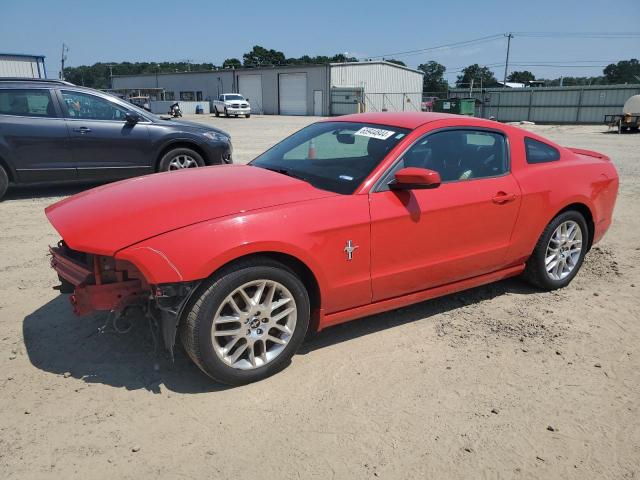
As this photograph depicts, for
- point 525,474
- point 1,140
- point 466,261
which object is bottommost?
point 525,474

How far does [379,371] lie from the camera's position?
3242 millimetres

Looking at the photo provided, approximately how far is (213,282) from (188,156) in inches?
239

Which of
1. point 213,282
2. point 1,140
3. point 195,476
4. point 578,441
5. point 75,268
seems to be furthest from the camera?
point 1,140

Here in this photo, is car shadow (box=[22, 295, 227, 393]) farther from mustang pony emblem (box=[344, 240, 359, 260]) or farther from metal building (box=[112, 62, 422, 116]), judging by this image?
metal building (box=[112, 62, 422, 116])

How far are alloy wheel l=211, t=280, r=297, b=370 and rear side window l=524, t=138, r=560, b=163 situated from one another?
252cm

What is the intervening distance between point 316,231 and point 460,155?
1485mm

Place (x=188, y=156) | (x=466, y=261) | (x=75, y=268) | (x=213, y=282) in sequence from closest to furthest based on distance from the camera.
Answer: (x=213, y=282), (x=75, y=268), (x=466, y=261), (x=188, y=156)

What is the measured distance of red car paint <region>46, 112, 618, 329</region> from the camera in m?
2.82

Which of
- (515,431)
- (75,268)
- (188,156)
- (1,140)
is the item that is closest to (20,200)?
(1,140)

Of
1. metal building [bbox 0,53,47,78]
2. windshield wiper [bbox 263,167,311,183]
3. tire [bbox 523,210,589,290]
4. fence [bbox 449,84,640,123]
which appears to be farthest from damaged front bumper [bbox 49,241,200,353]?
fence [bbox 449,84,640,123]

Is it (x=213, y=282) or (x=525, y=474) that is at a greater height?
(x=213, y=282)

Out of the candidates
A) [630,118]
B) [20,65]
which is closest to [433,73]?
[630,118]

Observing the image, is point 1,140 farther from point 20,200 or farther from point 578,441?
point 578,441

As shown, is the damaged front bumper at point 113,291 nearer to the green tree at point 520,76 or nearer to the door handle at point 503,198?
the door handle at point 503,198
